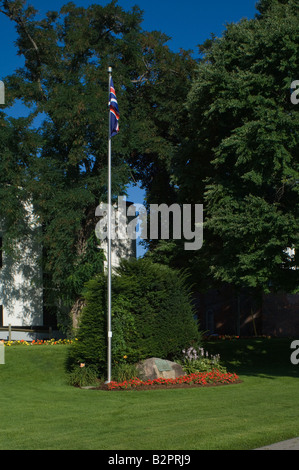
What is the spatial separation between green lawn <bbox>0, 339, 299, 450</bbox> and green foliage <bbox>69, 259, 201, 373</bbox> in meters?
1.94

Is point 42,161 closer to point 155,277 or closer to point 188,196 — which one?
point 188,196

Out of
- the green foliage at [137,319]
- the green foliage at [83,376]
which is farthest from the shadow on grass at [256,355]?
the green foliage at [83,376]

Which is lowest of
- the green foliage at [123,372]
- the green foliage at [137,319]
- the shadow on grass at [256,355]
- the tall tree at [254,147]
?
the shadow on grass at [256,355]

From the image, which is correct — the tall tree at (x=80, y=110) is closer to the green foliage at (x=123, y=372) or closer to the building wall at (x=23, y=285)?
the building wall at (x=23, y=285)

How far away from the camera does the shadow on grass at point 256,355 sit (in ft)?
79.2

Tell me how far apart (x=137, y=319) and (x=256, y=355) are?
11447 mm

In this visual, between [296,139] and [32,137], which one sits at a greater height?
[32,137]

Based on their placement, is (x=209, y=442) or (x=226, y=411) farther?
(x=226, y=411)

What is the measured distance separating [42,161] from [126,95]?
5836 millimetres

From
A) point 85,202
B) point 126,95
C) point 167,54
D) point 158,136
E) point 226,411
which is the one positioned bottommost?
point 226,411

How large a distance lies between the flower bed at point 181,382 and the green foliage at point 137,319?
1217mm

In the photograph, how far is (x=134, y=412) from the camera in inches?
505
